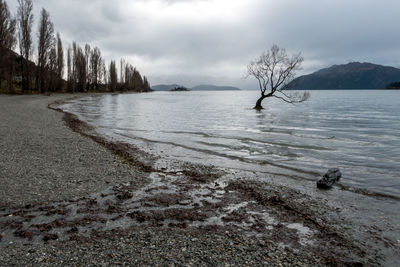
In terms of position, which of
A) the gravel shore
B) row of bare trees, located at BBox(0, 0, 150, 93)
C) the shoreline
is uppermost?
row of bare trees, located at BBox(0, 0, 150, 93)

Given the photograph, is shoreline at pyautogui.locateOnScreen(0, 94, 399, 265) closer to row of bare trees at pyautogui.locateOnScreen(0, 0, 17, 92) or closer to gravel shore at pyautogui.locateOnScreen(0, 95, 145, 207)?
gravel shore at pyautogui.locateOnScreen(0, 95, 145, 207)

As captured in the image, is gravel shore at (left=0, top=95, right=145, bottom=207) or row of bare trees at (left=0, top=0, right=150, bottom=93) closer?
gravel shore at (left=0, top=95, right=145, bottom=207)

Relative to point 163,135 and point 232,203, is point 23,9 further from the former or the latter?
point 232,203

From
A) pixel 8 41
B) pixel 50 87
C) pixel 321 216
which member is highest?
pixel 8 41

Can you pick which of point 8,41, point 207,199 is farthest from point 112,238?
point 8,41

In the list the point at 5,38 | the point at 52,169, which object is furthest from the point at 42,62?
the point at 52,169

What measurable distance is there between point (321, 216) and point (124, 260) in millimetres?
5270

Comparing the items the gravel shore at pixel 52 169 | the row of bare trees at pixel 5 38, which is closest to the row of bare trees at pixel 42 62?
the row of bare trees at pixel 5 38

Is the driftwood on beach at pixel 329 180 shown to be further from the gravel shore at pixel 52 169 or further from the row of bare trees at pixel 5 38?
the row of bare trees at pixel 5 38

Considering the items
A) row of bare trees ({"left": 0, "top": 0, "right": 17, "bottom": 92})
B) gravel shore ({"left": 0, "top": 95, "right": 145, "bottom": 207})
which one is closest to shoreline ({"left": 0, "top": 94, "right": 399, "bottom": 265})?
gravel shore ({"left": 0, "top": 95, "right": 145, "bottom": 207})

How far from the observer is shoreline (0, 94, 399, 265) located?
558 cm

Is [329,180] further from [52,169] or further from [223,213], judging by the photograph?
[52,169]

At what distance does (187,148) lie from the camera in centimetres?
1662

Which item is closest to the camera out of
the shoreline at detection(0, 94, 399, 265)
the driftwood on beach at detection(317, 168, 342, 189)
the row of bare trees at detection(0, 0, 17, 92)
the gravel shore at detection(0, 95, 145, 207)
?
the shoreline at detection(0, 94, 399, 265)
